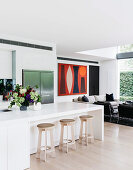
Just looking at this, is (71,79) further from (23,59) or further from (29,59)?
(23,59)

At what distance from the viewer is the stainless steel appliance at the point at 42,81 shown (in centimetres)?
540

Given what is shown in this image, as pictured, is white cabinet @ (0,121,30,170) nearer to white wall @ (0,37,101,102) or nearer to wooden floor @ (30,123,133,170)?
wooden floor @ (30,123,133,170)

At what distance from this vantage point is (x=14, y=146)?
2924 mm

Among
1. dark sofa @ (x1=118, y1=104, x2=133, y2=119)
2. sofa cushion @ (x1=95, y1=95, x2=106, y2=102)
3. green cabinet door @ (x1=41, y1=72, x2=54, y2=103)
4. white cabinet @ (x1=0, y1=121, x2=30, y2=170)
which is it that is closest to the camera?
white cabinet @ (x1=0, y1=121, x2=30, y2=170)

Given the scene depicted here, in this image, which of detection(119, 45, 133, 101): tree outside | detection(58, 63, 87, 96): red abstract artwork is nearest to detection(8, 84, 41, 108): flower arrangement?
detection(58, 63, 87, 96): red abstract artwork

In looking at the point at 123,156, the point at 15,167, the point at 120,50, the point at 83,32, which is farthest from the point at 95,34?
the point at 120,50

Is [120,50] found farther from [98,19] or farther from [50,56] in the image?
[98,19]

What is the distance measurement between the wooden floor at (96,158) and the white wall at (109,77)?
655 centimetres

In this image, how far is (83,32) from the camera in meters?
4.61

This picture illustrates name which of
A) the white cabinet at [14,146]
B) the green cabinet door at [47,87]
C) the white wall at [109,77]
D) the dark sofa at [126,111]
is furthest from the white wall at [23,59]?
the white wall at [109,77]

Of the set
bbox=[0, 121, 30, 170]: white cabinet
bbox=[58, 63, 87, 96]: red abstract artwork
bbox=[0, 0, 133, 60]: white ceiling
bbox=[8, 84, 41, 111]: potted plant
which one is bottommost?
bbox=[0, 121, 30, 170]: white cabinet

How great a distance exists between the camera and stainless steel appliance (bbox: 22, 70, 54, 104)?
5402 millimetres

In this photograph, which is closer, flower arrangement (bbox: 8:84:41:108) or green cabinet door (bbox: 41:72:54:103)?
flower arrangement (bbox: 8:84:41:108)

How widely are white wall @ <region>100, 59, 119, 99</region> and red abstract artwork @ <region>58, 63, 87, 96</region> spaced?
1.50 meters
